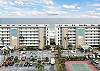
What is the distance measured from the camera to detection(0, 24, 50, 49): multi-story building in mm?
60188

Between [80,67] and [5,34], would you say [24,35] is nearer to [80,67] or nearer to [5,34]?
[5,34]

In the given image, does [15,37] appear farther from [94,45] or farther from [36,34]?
[94,45]

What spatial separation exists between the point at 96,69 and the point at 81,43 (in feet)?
63.6

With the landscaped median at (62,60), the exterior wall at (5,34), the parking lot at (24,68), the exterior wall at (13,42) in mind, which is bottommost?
the parking lot at (24,68)

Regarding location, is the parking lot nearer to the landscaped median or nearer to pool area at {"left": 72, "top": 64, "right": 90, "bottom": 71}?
the landscaped median

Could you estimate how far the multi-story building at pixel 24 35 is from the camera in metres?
60.2

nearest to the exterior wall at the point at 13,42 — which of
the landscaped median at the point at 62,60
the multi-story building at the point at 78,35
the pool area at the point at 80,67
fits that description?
the multi-story building at the point at 78,35

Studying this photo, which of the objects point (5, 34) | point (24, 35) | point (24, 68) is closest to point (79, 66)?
point (24, 68)

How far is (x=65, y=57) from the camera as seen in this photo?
166ft

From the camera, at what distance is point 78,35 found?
60594mm

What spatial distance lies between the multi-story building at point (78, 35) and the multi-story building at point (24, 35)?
3519 millimetres

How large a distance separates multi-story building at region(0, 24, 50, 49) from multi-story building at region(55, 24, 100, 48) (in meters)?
3.52

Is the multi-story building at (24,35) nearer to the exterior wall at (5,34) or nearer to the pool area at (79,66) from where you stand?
the exterior wall at (5,34)

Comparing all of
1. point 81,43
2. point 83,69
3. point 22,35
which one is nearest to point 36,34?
point 22,35
